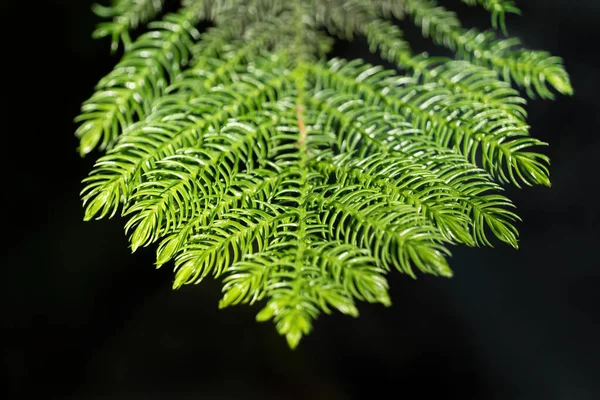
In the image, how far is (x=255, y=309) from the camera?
1119 mm

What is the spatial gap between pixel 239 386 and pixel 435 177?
80cm

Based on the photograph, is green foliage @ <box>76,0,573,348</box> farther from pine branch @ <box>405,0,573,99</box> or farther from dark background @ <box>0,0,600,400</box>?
dark background @ <box>0,0,600,400</box>

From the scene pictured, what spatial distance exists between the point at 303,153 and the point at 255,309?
673mm

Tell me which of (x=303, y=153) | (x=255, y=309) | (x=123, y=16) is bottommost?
(x=255, y=309)

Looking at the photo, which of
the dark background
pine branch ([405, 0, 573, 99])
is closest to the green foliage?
pine branch ([405, 0, 573, 99])

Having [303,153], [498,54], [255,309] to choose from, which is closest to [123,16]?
[303,153]

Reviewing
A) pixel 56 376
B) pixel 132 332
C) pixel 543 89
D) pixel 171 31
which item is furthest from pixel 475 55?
pixel 56 376

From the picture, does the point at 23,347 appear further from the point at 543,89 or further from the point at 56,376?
the point at 543,89

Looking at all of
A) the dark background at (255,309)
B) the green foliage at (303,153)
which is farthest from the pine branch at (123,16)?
the dark background at (255,309)

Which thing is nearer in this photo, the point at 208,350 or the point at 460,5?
the point at 460,5

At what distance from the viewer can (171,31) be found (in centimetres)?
65

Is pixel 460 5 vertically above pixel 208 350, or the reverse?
pixel 460 5

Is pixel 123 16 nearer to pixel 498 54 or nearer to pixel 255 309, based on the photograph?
pixel 498 54

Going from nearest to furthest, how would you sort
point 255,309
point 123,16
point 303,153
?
point 303,153 < point 123,16 < point 255,309
